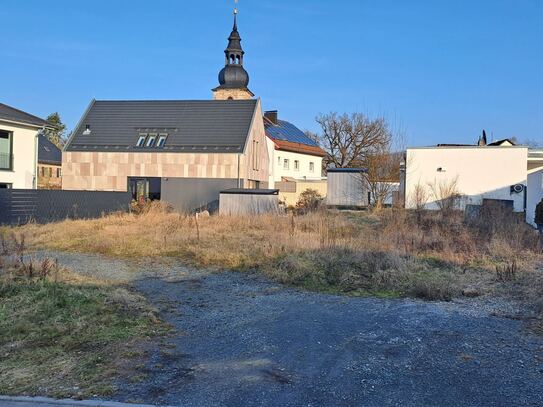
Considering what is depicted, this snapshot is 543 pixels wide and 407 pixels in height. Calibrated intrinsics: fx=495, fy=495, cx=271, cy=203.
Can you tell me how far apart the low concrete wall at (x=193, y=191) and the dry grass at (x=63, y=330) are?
72.2 feet

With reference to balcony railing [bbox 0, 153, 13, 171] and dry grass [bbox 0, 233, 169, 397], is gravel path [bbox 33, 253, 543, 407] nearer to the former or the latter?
dry grass [bbox 0, 233, 169, 397]

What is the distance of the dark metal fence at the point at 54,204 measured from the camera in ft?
69.9

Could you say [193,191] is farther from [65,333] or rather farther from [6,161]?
[65,333]

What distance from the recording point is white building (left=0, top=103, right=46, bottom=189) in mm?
27078

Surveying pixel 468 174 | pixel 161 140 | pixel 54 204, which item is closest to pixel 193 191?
pixel 161 140

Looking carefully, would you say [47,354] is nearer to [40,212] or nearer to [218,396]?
[218,396]

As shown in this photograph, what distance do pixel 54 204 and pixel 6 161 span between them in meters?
6.34

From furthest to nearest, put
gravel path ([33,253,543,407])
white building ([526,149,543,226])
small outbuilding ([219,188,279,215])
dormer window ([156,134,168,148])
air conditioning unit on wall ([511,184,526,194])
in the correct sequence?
dormer window ([156,134,168,148]) < white building ([526,149,543,226]) < air conditioning unit on wall ([511,184,526,194]) < small outbuilding ([219,188,279,215]) < gravel path ([33,253,543,407])

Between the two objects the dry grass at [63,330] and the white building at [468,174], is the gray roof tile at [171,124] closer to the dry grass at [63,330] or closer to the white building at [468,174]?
the white building at [468,174]

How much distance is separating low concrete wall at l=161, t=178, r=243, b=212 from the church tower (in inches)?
931

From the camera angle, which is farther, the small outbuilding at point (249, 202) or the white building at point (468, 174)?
the white building at point (468, 174)

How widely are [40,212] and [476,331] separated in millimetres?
20959

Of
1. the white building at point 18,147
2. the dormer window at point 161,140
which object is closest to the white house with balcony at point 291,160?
the dormer window at point 161,140

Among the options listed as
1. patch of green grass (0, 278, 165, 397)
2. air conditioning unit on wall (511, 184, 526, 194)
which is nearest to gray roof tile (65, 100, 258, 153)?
air conditioning unit on wall (511, 184, 526, 194)
